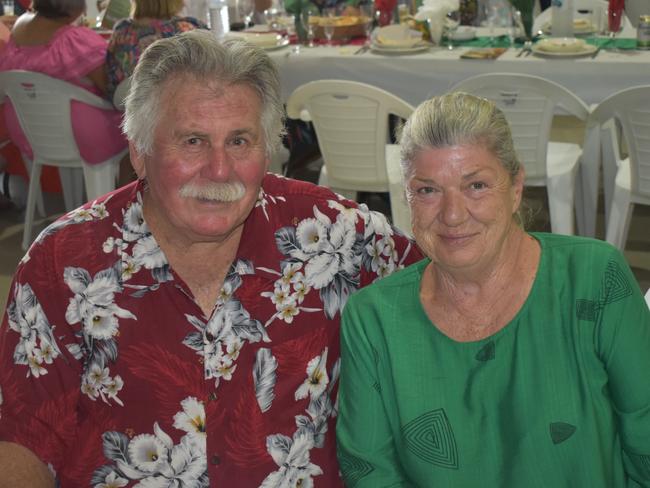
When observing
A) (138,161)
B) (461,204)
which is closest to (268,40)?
(138,161)

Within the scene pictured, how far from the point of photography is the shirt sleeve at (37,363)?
1.78 metres

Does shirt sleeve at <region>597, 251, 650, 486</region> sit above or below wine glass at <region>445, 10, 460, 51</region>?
below

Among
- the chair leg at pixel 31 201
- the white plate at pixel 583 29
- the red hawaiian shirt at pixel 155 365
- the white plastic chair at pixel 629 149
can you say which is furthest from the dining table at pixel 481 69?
Answer: the red hawaiian shirt at pixel 155 365

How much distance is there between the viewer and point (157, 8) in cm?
461

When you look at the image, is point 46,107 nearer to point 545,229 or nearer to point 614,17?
point 545,229

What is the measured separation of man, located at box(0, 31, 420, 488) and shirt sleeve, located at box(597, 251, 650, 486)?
21.7 inches

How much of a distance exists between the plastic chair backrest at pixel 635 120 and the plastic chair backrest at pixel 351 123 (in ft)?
2.68

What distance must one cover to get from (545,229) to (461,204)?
321 centimetres

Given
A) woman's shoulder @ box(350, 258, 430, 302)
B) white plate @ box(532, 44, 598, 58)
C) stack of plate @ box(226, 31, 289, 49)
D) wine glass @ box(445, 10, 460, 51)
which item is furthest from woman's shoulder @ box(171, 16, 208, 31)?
woman's shoulder @ box(350, 258, 430, 302)

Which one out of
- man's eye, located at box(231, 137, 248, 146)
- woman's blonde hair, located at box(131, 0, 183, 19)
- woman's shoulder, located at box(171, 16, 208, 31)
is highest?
woman's blonde hair, located at box(131, 0, 183, 19)

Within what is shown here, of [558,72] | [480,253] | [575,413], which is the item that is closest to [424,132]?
[480,253]

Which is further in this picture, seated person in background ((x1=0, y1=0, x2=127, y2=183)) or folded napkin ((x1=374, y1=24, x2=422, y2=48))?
seated person in background ((x1=0, y1=0, x2=127, y2=183))

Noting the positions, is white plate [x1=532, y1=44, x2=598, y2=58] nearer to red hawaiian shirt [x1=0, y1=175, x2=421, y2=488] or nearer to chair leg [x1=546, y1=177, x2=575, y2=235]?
chair leg [x1=546, y1=177, x2=575, y2=235]

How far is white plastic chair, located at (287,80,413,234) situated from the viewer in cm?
402
